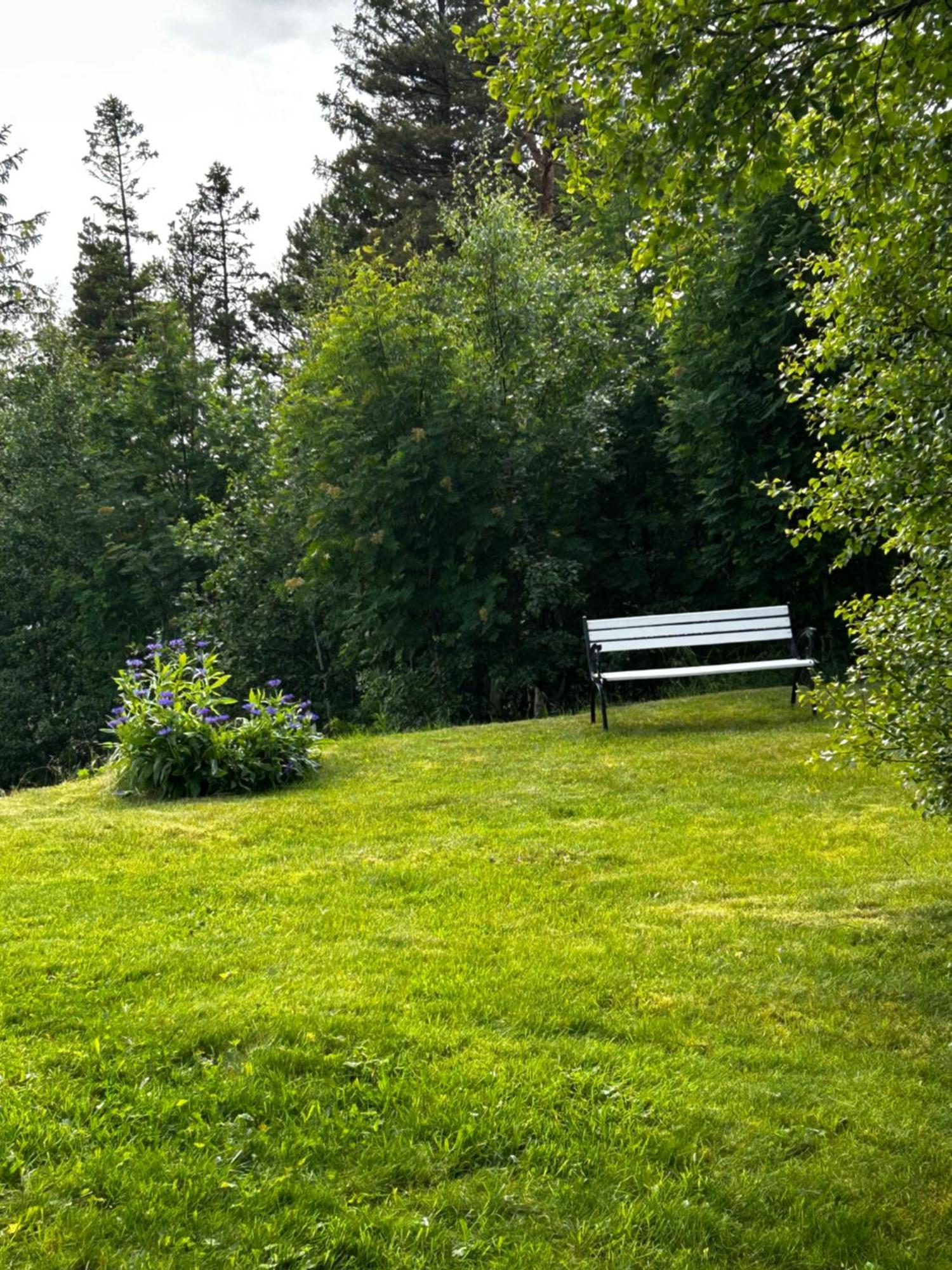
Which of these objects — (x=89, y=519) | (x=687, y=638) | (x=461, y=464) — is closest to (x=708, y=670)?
(x=687, y=638)

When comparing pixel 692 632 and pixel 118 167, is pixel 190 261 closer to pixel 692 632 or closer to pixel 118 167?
pixel 118 167

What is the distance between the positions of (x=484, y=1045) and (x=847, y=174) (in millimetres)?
3102

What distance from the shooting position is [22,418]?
18.4m

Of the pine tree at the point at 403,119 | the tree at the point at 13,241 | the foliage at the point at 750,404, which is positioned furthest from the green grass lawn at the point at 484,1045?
the tree at the point at 13,241

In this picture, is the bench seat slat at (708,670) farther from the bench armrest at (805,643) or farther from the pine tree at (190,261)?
the pine tree at (190,261)

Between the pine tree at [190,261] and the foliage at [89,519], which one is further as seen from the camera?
the pine tree at [190,261]

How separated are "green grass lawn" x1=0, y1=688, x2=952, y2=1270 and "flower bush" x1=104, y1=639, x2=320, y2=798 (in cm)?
148

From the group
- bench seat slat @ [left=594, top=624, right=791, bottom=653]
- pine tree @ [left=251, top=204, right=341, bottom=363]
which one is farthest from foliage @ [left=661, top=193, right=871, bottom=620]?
pine tree @ [left=251, top=204, right=341, bottom=363]

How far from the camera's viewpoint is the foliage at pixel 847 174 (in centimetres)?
264

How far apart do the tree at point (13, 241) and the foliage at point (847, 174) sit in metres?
21.4

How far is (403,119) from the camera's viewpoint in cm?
2277

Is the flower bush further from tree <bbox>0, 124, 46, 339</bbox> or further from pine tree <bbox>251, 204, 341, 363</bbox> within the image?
tree <bbox>0, 124, 46, 339</bbox>

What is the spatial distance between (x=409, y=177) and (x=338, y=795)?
1998 centimetres

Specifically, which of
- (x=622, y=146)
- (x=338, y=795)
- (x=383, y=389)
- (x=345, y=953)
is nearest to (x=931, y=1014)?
(x=345, y=953)
